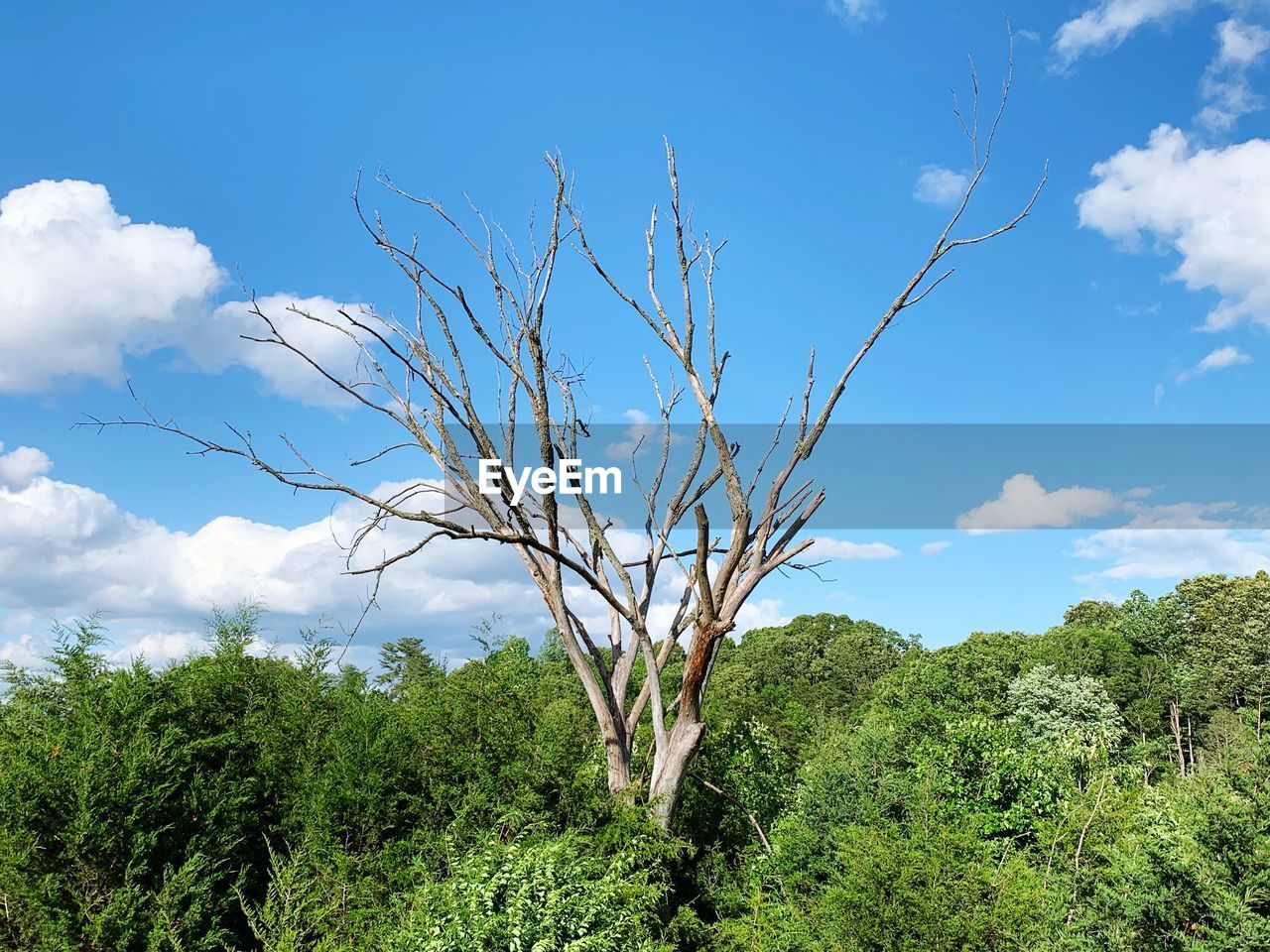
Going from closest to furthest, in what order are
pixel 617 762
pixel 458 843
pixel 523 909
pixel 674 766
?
pixel 523 909 < pixel 458 843 < pixel 674 766 < pixel 617 762

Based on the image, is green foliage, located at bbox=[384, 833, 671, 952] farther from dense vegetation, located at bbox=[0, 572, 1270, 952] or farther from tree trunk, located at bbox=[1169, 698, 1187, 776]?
tree trunk, located at bbox=[1169, 698, 1187, 776]

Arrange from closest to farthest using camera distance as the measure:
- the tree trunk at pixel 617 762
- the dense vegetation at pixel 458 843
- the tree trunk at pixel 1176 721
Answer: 1. the dense vegetation at pixel 458 843
2. the tree trunk at pixel 617 762
3. the tree trunk at pixel 1176 721

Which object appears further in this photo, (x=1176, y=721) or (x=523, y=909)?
(x=1176, y=721)

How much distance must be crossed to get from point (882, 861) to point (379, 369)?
251 inches

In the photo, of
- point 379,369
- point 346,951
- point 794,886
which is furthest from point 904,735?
point 346,951

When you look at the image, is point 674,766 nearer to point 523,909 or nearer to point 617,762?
point 617,762

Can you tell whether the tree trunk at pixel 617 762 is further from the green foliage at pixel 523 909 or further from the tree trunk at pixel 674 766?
the green foliage at pixel 523 909

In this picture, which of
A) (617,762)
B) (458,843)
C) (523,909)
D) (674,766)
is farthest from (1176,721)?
(523,909)

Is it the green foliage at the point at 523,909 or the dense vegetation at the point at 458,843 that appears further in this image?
the dense vegetation at the point at 458,843

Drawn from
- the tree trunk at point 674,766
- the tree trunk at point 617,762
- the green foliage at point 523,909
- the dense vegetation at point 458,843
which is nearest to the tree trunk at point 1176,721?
the dense vegetation at point 458,843

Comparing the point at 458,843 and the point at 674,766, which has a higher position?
the point at 674,766

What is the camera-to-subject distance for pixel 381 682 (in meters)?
9.32

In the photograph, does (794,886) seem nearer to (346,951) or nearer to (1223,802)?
(1223,802)

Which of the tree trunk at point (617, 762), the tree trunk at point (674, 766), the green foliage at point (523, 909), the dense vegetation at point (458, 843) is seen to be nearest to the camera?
the green foliage at point (523, 909)
